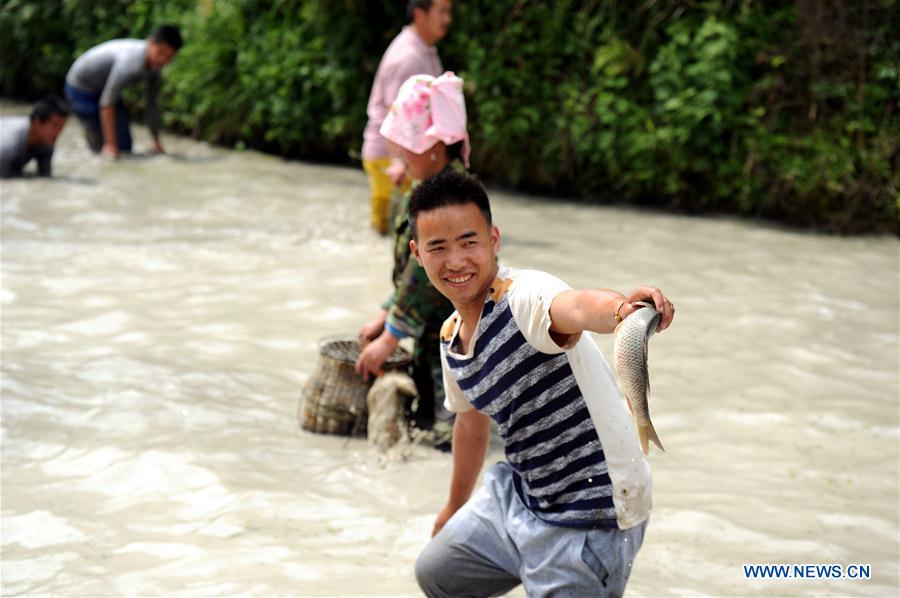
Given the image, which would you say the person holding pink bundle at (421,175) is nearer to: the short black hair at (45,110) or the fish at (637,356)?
the fish at (637,356)

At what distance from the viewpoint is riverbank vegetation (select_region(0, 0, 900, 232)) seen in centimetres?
849

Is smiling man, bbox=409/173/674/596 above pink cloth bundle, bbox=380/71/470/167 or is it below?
below

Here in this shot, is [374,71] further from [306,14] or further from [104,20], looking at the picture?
[104,20]

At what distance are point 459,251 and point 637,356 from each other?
0.78 metres

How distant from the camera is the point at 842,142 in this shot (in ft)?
27.8

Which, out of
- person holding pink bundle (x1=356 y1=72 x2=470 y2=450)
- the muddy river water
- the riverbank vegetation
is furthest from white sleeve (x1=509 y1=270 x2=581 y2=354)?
the riverbank vegetation

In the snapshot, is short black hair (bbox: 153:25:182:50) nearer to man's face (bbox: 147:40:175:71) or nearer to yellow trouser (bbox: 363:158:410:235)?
man's face (bbox: 147:40:175:71)

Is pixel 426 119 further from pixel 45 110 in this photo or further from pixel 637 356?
pixel 45 110

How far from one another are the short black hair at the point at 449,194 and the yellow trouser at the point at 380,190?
481 centimetres

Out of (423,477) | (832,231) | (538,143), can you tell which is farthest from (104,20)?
(423,477)

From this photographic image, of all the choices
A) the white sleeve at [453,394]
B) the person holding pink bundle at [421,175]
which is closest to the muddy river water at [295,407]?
the person holding pink bundle at [421,175]

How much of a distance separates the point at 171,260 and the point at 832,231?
5241 millimetres

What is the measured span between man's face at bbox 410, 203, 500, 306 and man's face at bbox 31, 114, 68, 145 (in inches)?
341

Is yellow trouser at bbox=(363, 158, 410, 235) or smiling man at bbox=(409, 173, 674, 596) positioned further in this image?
yellow trouser at bbox=(363, 158, 410, 235)
